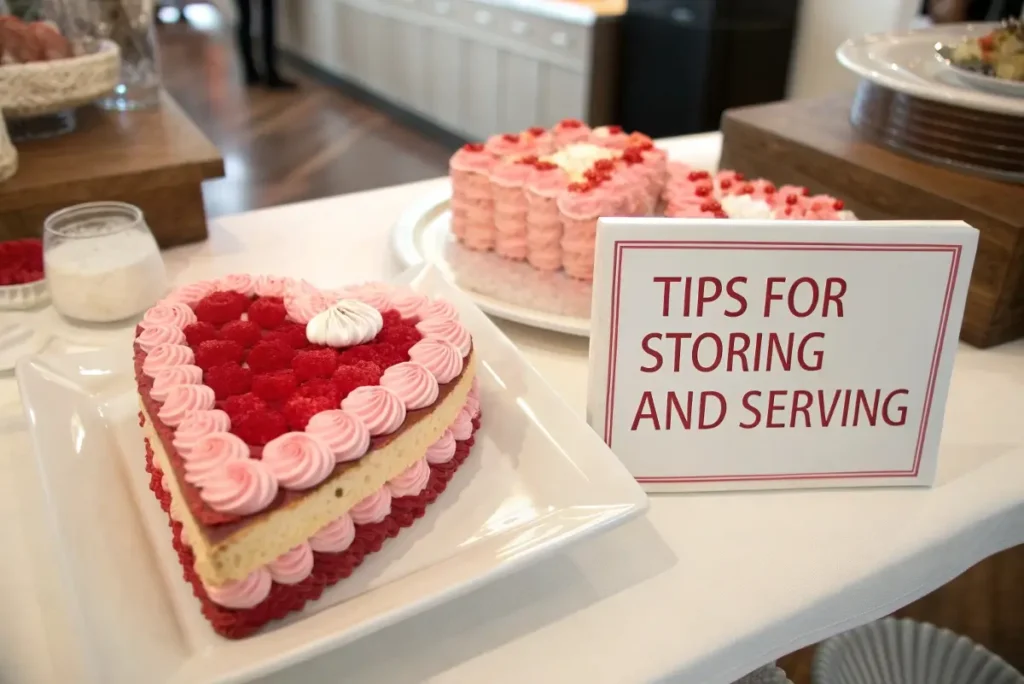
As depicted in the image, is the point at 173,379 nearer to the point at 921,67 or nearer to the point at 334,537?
the point at 334,537

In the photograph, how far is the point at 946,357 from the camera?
2.33 feet

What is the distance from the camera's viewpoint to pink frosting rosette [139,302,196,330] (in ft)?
2.43

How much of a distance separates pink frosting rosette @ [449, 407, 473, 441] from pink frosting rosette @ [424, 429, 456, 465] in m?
0.01

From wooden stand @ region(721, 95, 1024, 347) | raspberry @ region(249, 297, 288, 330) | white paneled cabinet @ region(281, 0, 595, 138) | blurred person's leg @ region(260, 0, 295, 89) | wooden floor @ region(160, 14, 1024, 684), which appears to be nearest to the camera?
raspberry @ region(249, 297, 288, 330)

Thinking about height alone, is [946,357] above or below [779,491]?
above

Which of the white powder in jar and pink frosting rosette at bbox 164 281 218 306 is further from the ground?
pink frosting rosette at bbox 164 281 218 306

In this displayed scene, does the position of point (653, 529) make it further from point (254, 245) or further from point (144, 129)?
point (144, 129)

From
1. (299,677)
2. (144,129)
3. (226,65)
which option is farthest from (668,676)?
(226,65)

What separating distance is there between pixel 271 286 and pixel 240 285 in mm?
30

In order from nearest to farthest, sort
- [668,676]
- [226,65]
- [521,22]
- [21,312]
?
[668,676] → [21,312] → [521,22] → [226,65]

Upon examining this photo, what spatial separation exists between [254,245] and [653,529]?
72 cm

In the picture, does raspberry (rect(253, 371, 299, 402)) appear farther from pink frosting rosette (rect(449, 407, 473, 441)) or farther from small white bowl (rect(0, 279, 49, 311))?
small white bowl (rect(0, 279, 49, 311))

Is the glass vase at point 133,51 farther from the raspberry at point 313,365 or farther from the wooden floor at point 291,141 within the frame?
the wooden floor at point 291,141

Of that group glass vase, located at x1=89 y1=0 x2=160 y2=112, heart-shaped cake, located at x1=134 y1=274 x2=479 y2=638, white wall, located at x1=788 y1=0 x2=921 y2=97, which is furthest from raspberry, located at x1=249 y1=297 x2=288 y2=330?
white wall, located at x1=788 y1=0 x2=921 y2=97
